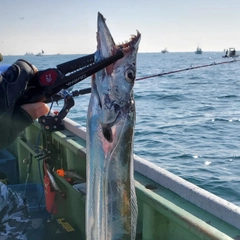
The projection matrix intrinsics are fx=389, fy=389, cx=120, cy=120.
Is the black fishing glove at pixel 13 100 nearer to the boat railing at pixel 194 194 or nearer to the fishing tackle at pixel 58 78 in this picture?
the fishing tackle at pixel 58 78

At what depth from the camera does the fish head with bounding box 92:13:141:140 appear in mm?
1705

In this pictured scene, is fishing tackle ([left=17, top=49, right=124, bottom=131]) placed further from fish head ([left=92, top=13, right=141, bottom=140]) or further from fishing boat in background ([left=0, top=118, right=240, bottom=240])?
fishing boat in background ([left=0, top=118, right=240, bottom=240])

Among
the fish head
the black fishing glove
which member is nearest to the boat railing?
the fish head

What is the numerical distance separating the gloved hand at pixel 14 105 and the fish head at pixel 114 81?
406mm

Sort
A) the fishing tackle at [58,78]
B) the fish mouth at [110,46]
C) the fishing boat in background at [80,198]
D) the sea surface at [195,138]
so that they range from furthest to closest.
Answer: the sea surface at [195,138]
the fishing boat in background at [80,198]
the fishing tackle at [58,78]
the fish mouth at [110,46]

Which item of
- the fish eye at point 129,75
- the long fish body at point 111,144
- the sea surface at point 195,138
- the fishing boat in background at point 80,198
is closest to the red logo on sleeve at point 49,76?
the long fish body at point 111,144

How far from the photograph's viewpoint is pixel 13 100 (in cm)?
190

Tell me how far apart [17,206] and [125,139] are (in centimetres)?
205

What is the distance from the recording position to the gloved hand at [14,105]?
1.88 metres

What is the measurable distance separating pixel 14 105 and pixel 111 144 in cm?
55

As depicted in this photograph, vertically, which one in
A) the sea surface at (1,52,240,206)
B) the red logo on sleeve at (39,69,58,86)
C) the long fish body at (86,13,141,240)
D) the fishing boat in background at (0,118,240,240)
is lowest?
the sea surface at (1,52,240,206)

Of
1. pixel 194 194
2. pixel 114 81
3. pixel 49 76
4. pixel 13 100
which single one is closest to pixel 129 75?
pixel 114 81

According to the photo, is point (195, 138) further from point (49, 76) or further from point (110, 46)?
point (110, 46)

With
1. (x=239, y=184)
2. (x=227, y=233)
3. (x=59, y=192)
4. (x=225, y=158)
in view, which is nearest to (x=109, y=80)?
(x=227, y=233)
